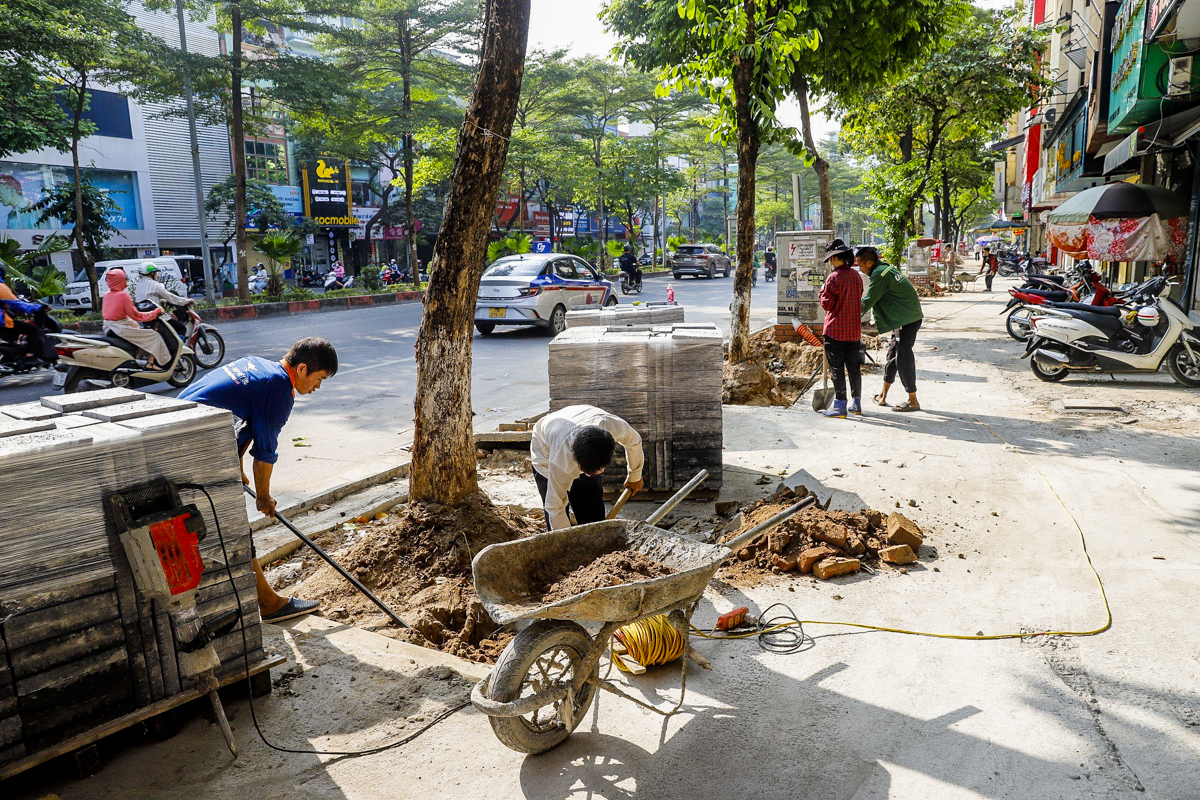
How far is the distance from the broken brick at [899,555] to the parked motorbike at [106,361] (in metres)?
8.36

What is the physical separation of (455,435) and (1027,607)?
3118 mm

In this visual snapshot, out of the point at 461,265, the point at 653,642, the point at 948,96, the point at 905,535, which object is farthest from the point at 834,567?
the point at 948,96

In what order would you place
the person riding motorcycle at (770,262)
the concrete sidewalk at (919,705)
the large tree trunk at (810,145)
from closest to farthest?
the concrete sidewalk at (919,705), the large tree trunk at (810,145), the person riding motorcycle at (770,262)

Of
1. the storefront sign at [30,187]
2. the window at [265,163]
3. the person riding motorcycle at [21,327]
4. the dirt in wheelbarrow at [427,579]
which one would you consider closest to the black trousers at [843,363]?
the dirt in wheelbarrow at [427,579]

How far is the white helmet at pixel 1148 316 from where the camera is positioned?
31.1 ft

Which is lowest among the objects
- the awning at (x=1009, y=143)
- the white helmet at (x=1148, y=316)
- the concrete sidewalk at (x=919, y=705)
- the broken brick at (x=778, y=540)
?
the concrete sidewalk at (x=919, y=705)

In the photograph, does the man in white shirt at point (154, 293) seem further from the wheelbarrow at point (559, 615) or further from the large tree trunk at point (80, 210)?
the wheelbarrow at point (559, 615)

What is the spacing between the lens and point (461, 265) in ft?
15.1

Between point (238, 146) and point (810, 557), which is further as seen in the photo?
point (238, 146)

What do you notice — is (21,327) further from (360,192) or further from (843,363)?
(360,192)

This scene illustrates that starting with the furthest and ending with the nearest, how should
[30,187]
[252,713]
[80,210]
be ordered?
1. [30,187]
2. [80,210]
3. [252,713]

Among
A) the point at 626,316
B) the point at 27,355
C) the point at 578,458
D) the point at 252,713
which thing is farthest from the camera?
the point at 27,355

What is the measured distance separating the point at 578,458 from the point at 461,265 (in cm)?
151

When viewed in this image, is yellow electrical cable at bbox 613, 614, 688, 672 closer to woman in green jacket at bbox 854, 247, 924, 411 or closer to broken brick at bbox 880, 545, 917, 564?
broken brick at bbox 880, 545, 917, 564
